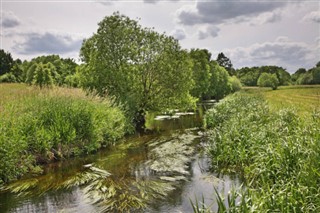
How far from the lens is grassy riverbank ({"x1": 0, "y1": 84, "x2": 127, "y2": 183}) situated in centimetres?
948

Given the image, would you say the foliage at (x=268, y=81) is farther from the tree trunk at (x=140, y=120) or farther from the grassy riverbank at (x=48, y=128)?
the grassy riverbank at (x=48, y=128)

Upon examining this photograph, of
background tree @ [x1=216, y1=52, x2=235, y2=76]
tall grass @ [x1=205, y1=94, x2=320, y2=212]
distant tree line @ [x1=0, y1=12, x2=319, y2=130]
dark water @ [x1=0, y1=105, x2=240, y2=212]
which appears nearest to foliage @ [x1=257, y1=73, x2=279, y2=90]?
background tree @ [x1=216, y1=52, x2=235, y2=76]

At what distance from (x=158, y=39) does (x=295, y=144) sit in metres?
16.5

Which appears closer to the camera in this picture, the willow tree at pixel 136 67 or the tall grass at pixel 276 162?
the tall grass at pixel 276 162

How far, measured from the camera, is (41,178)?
31.3 feet

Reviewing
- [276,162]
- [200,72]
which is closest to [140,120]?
[276,162]

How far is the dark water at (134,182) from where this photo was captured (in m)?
7.20

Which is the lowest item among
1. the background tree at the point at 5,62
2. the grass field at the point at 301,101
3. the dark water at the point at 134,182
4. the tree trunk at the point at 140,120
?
the dark water at the point at 134,182

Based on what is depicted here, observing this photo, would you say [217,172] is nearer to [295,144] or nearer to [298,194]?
[295,144]

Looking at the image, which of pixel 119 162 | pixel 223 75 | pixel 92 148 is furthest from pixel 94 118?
pixel 223 75

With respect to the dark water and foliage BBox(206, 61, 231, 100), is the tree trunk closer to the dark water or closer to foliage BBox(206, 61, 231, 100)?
the dark water

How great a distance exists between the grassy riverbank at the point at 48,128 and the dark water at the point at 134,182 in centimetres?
60

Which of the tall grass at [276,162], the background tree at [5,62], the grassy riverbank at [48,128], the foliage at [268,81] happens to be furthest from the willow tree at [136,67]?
the foliage at [268,81]

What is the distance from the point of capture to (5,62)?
66.8m
